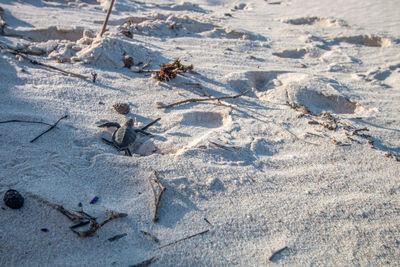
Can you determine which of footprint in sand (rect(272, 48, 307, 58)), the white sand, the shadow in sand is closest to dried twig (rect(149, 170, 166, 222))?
the white sand

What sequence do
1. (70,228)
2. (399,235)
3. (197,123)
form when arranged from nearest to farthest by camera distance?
(70,228)
(399,235)
(197,123)

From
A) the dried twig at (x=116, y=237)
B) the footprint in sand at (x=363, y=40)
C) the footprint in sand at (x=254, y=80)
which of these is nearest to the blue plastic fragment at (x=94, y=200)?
the dried twig at (x=116, y=237)

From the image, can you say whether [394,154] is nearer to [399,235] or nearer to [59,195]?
[399,235]

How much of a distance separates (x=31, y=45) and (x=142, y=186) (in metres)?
2.75

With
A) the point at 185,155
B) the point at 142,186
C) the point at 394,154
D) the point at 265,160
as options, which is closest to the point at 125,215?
the point at 142,186

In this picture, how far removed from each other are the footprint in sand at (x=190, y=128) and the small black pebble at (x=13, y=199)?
97 cm

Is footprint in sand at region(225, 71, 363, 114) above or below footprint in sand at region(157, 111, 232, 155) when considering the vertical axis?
above

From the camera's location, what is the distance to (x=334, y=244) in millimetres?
A: 1501

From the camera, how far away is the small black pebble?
1361 millimetres

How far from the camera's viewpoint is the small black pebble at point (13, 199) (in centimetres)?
136

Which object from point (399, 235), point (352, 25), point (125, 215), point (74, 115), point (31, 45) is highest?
point (352, 25)

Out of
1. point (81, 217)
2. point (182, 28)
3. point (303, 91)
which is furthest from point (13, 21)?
point (303, 91)

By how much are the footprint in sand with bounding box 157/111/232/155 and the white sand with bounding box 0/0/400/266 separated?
0.01 metres

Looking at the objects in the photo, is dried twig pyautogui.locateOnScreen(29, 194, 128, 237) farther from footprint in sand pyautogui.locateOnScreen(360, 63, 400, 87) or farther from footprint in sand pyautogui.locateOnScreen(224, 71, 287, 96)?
footprint in sand pyautogui.locateOnScreen(360, 63, 400, 87)
